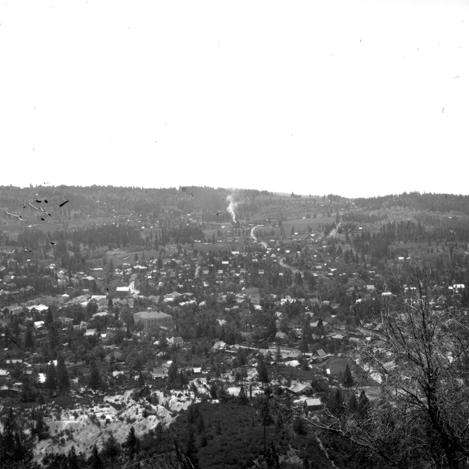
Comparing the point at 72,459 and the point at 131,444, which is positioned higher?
the point at 131,444

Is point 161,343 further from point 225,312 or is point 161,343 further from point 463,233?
point 463,233

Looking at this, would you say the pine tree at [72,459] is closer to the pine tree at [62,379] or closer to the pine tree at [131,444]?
the pine tree at [131,444]

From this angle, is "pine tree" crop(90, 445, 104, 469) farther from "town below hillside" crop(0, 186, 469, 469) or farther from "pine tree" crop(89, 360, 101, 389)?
"pine tree" crop(89, 360, 101, 389)

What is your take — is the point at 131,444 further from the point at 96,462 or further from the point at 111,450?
the point at 96,462

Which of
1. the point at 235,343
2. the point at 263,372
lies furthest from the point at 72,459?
the point at 235,343

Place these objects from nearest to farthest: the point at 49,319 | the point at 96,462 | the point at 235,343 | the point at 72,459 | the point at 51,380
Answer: the point at 96,462, the point at 72,459, the point at 51,380, the point at 235,343, the point at 49,319

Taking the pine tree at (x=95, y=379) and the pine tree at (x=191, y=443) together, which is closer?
the pine tree at (x=191, y=443)

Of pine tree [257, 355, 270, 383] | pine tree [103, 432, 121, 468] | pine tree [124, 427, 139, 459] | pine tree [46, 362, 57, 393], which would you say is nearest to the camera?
pine tree [124, 427, 139, 459]

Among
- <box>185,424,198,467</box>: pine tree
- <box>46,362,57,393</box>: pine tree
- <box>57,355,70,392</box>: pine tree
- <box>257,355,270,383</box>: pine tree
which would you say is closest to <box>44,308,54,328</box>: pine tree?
<box>46,362,57,393</box>: pine tree

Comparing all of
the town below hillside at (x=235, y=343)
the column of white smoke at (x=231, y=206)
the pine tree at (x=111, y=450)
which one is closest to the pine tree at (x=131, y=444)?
the town below hillside at (x=235, y=343)
